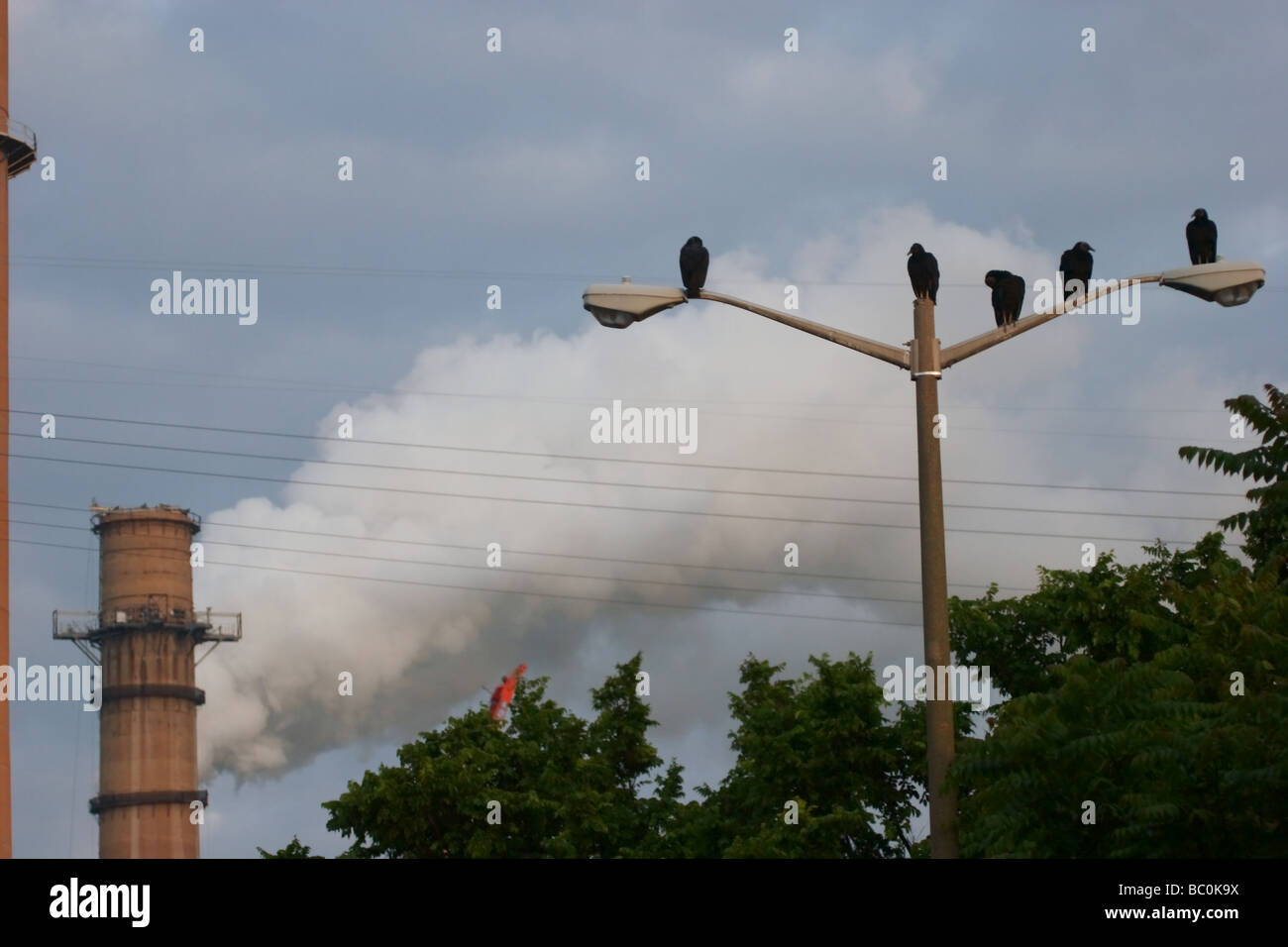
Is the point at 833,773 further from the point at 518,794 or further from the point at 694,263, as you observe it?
the point at 694,263

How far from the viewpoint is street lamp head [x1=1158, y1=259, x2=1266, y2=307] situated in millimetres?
16406

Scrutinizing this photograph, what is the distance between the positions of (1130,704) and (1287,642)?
5.27 ft

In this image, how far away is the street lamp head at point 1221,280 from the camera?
16406 mm

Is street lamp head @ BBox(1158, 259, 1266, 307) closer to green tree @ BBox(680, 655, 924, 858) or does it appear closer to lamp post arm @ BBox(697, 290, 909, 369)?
lamp post arm @ BBox(697, 290, 909, 369)

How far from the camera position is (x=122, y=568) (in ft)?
394

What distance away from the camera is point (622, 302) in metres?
16.4

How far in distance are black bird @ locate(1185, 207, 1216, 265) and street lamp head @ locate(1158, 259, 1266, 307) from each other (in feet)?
5.91

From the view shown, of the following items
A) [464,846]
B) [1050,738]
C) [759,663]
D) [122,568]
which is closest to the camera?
[1050,738]

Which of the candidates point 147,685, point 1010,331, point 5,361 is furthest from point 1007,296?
point 147,685

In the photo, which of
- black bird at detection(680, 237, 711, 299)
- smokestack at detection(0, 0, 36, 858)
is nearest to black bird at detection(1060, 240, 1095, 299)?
black bird at detection(680, 237, 711, 299)

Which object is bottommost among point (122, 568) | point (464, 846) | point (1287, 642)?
point (464, 846)

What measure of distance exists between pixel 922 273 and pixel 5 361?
7742 centimetres
